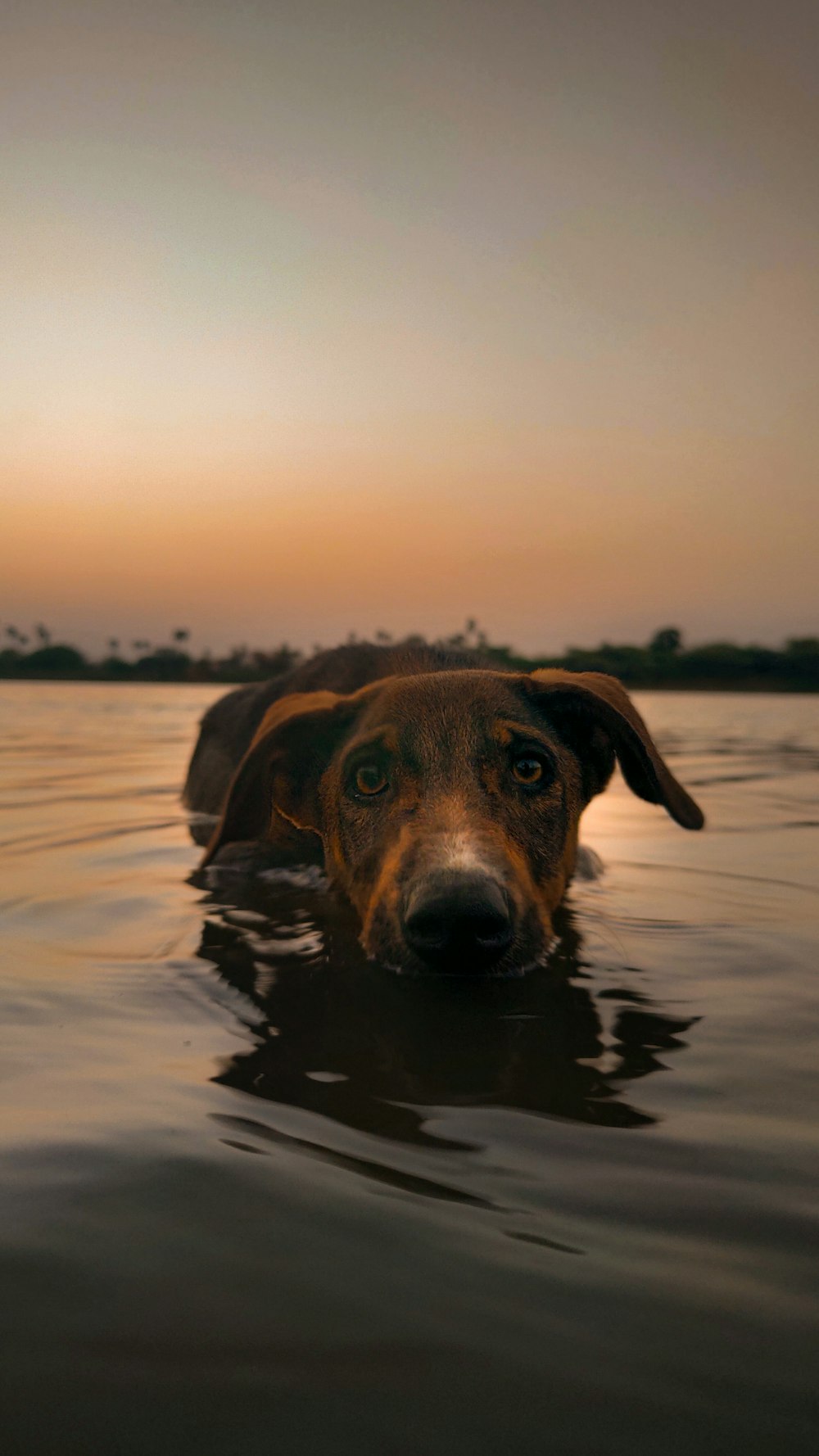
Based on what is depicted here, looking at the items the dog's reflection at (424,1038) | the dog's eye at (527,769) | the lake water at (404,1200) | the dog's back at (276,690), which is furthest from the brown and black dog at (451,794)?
the dog's back at (276,690)

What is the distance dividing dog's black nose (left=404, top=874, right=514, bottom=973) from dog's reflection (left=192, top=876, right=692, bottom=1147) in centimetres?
20

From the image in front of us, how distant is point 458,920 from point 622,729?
1.52 m

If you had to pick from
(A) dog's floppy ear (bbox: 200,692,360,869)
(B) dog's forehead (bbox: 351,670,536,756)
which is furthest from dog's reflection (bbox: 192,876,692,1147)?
(B) dog's forehead (bbox: 351,670,536,756)

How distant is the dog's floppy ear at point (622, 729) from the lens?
450cm

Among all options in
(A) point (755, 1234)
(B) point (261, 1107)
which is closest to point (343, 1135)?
(B) point (261, 1107)

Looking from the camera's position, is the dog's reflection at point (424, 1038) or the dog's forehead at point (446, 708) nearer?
the dog's reflection at point (424, 1038)

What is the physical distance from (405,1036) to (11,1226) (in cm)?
154

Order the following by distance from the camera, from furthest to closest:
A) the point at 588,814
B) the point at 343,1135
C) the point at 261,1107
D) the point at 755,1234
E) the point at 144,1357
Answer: the point at 588,814, the point at 261,1107, the point at 343,1135, the point at 755,1234, the point at 144,1357

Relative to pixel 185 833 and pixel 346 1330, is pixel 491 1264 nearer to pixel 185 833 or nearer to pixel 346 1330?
pixel 346 1330

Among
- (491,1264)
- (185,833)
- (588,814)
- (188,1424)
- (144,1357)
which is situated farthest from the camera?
(588,814)

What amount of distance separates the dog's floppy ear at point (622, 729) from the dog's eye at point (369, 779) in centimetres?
88

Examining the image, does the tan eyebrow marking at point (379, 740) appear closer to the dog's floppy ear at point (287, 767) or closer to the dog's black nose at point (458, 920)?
the dog's floppy ear at point (287, 767)

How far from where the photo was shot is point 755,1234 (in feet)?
6.26

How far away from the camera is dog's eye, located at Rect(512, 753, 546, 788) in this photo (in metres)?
4.40
